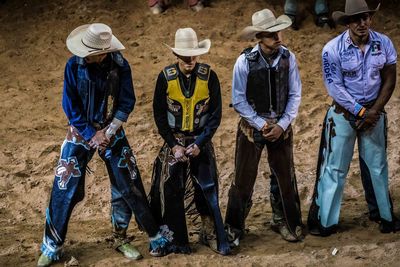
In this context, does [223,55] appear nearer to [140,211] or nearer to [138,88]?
[138,88]

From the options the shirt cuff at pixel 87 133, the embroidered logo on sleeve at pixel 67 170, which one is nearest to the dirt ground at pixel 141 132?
the embroidered logo on sleeve at pixel 67 170

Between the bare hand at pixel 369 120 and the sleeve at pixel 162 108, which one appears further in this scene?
the bare hand at pixel 369 120

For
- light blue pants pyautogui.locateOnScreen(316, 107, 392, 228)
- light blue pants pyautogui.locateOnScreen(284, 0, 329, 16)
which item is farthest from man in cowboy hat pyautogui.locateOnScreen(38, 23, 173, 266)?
light blue pants pyautogui.locateOnScreen(284, 0, 329, 16)

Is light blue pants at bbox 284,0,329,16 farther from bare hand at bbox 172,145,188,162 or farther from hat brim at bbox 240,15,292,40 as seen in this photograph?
bare hand at bbox 172,145,188,162

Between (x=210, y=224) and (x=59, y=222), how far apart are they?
1.20 m

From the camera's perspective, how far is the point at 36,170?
8.55 m

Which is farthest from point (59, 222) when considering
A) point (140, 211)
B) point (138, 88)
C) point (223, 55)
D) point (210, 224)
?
point (223, 55)

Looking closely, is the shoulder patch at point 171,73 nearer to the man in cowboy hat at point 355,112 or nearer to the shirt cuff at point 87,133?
the shirt cuff at point 87,133

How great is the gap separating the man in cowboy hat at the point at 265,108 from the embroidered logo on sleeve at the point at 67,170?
1.29 m

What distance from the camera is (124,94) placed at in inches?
258

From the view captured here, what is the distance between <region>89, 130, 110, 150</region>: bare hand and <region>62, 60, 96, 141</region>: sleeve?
0.09ft

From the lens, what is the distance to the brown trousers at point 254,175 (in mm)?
6875

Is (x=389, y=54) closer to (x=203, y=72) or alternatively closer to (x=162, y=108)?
(x=203, y=72)

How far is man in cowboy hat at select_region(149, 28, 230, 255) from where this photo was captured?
650 cm
